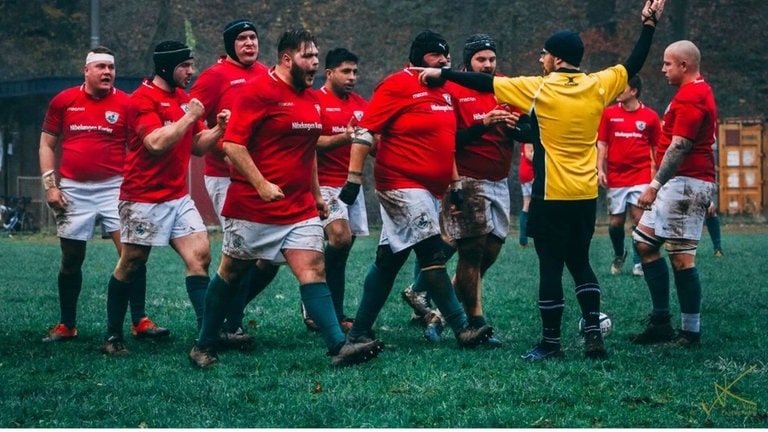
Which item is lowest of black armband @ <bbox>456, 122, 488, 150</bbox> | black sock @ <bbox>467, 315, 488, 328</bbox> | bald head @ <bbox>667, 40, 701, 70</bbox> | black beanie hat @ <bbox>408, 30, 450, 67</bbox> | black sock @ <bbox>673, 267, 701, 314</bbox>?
black sock @ <bbox>467, 315, 488, 328</bbox>

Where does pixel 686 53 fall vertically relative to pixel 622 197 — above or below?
above

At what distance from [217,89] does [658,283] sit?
3668 mm

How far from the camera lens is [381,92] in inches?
291

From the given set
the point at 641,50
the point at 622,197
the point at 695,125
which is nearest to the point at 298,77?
the point at 641,50

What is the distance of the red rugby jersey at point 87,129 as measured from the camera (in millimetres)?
8570

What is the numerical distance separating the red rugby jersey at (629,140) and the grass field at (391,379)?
3.18 meters

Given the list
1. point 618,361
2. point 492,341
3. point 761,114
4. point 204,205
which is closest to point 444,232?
point 492,341

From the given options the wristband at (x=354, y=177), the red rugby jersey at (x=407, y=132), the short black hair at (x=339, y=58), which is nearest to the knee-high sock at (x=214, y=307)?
the wristband at (x=354, y=177)

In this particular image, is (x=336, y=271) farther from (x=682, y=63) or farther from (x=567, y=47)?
(x=682, y=63)

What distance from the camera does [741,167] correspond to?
101ft

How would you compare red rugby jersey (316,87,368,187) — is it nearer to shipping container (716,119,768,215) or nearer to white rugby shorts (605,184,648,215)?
white rugby shorts (605,184,648,215)

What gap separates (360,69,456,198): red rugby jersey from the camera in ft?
24.2

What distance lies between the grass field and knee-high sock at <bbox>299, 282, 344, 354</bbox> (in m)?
0.21

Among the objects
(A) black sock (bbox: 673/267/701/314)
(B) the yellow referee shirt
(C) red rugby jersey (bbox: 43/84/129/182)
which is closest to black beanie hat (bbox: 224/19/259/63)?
(C) red rugby jersey (bbox: 43/84/129/182)
